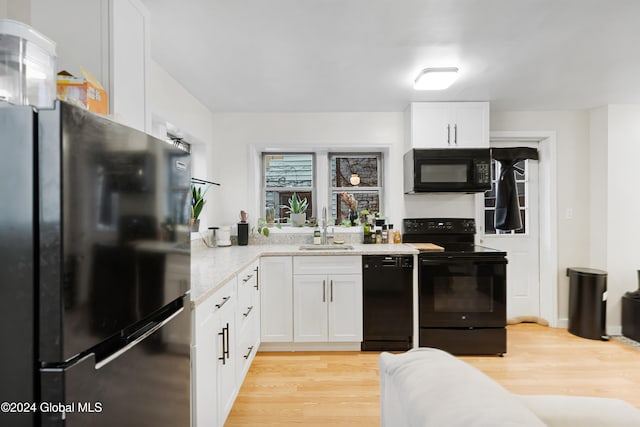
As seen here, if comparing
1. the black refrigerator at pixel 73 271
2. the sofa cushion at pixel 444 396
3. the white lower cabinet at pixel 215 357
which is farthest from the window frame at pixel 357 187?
the sofa cushion at pixel 444 396

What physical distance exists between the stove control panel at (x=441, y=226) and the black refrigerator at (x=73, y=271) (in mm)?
2928

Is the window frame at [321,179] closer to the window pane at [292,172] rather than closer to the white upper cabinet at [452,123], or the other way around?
the window pane at [292,172]

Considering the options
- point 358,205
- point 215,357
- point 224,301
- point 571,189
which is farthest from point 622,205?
point 215,357

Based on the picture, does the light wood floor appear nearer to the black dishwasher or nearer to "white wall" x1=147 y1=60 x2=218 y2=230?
the black dishwasher

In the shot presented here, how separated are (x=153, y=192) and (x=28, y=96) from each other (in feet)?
1.52

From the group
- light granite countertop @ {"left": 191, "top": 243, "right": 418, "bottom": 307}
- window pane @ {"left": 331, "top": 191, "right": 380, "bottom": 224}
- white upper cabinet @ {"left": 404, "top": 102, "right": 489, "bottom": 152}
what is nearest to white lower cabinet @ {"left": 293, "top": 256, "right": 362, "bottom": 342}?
light granite countertop @ {"left": 191, "top": 243, "right": 418, "bottom": 307}

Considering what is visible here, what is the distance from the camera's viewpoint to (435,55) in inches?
87.3

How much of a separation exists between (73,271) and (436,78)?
2524 mm

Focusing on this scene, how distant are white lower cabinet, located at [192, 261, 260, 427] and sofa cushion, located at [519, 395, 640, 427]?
3.98 ft

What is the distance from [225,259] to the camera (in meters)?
2.46

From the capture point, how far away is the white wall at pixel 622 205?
3344 mm

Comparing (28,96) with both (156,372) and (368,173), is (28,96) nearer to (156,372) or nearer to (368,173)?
(156,372)

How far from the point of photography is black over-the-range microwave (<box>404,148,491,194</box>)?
319cm

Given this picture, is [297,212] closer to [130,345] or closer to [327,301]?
[327,301]
